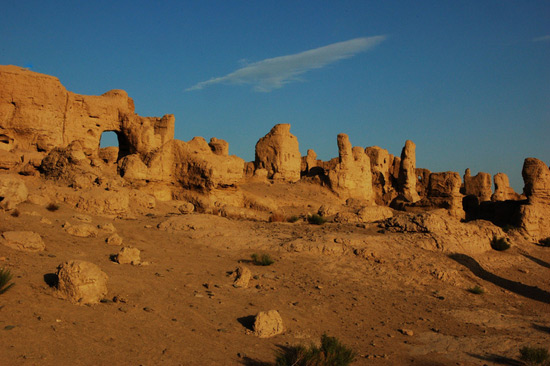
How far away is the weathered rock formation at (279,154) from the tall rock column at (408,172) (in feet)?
32.9

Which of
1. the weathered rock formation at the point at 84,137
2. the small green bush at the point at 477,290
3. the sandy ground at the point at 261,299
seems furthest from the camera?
the weathered rock formation at the point at 84,137

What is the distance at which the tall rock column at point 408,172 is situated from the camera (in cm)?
3453

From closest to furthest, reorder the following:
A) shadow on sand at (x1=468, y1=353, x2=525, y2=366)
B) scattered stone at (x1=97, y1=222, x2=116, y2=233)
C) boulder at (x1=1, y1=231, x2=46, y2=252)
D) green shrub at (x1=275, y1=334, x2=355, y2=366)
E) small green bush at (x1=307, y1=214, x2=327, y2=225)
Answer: green shrub at (x1=275, y1=334, x2=355, y2=366) → shadow on sand at (x1=468, y1=353, x2=525, y2=366) → boulder at (x1=1, y1=231, x2=46, y2=252) → scattered stone at (x1=97, y1=222, x2=116, y2=233) → small green bush at (x1=307, y1=214, x2=327, y2=225)

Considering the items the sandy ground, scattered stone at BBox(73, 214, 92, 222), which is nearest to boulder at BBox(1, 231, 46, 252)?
the sandy ground

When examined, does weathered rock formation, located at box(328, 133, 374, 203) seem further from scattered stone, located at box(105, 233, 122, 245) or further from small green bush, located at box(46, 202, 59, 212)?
scattered stone, located at box(105, 233, 122, 245)

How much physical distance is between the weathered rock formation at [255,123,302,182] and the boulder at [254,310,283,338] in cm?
2209

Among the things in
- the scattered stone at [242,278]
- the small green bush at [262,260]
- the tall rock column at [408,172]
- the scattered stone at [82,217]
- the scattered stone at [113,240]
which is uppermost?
the tall rock column at [408,172]

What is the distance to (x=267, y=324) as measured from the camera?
19.3 ft

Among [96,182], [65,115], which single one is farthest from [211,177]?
[65,115]

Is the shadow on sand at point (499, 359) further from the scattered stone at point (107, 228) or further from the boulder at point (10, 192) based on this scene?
the boulder at point (10, 192)

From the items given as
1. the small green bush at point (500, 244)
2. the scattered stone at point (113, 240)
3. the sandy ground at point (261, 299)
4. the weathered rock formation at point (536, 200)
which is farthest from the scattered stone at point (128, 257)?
the weathered rock formation at point (536, 200)

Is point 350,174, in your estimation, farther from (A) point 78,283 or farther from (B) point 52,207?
(A) point 78,283

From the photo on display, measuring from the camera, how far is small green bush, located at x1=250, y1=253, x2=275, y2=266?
30.4 ft

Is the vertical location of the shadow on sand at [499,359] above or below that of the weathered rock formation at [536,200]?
below
